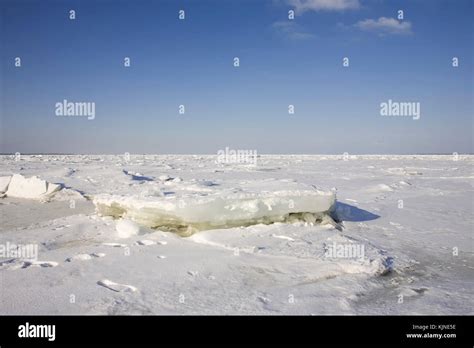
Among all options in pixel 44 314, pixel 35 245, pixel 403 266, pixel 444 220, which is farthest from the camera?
pixel 444 220

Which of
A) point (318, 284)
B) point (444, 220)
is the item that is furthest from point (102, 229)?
point (444, 220)

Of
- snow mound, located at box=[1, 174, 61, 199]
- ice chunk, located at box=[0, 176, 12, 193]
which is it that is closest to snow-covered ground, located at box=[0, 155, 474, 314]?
snow mound, located at box=[1, 174, 61, 199]

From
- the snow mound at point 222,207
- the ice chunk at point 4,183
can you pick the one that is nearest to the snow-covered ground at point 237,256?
the snow mound at point 222,207

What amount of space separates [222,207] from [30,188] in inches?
295

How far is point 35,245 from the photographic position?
5.11m

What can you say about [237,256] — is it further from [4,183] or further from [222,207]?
[4,183]

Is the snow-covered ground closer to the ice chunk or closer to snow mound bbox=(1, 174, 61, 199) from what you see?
snow mound bbox=(1, 174, 61, 199)

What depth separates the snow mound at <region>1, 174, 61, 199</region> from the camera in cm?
1047

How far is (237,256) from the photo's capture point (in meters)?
4.60

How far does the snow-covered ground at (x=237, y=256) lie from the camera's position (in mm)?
3309

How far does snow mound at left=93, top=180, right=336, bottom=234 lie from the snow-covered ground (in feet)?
0.06

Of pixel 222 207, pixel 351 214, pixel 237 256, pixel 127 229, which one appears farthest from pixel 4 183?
pixel 351 214
